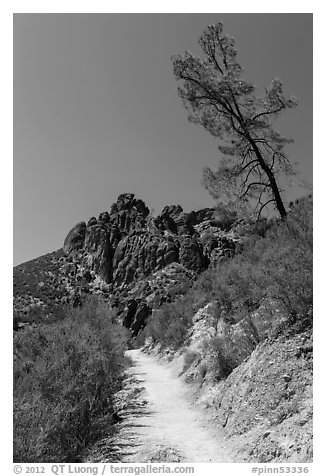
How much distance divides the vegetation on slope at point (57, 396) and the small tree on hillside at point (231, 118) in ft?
27.8

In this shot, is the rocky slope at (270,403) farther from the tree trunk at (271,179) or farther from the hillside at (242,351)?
the tree trunk at (271,179)

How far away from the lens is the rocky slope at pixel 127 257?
71.2 m

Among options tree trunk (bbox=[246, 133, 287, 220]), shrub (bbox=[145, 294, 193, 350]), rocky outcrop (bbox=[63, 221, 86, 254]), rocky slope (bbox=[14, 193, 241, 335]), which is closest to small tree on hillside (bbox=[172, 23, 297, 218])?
tree trunk (bbox=[246, 133, 287, 220])

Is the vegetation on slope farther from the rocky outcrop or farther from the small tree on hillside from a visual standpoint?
the rocky outcrop

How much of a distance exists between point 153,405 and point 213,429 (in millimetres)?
2926

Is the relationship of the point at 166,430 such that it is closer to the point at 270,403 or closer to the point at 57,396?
the point at 57,396

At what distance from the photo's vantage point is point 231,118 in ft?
45.5

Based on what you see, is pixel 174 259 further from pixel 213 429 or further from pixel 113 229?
pixel 213 429

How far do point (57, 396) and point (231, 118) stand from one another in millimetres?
11827

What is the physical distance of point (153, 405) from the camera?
9.28 meters

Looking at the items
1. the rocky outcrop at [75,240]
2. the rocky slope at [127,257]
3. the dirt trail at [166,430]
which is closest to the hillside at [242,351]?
the dirt trail at [166,430]

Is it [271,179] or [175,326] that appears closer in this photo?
[271,179]

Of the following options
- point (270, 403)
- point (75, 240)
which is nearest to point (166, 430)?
point (270, 403)

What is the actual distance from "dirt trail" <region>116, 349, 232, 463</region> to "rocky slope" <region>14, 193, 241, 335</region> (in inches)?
1886
